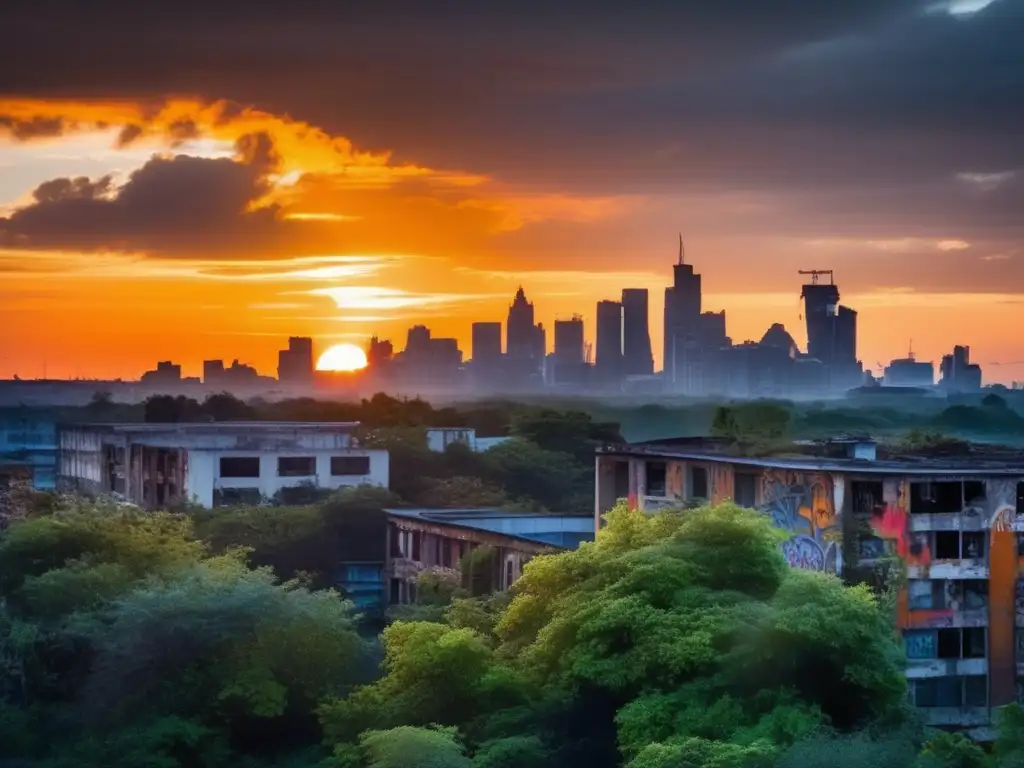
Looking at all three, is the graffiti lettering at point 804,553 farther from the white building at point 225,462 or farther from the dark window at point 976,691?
the white building at point 225,462

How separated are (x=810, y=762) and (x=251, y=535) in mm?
39574

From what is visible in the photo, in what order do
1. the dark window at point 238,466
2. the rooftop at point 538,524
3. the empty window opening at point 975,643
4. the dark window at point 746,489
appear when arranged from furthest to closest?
1. the dark window at point 238,466
2. the rooftop at point 538,524
3. the dark window at point 746,489
4. the empty window opening at point 975,643

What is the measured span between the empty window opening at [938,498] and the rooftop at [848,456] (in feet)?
1.35

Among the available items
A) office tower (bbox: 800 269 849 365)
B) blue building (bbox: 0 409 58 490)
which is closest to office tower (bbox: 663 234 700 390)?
office tower (bbox: 800 269 849 365)

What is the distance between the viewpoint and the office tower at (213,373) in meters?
162

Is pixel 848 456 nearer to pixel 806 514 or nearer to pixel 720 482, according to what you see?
pixel 720 482

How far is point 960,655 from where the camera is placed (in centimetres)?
4312

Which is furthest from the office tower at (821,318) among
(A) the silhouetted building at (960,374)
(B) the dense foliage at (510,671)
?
(B) the dense foliage at (510,671)

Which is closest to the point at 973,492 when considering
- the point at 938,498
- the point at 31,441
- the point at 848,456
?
the point at 938,498

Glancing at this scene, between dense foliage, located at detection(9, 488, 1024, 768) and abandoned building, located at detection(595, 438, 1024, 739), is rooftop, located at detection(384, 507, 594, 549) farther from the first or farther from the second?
dense foliage, located at detection(9, 488, 1024, 768)

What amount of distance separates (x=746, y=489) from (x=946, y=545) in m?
5.66

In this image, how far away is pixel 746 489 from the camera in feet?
151

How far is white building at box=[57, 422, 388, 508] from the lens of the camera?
7550 centimetres

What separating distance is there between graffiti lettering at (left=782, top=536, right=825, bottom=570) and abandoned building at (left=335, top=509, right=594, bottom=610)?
6.83m
